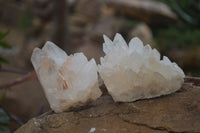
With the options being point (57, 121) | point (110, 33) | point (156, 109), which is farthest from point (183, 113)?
point (110, 33)

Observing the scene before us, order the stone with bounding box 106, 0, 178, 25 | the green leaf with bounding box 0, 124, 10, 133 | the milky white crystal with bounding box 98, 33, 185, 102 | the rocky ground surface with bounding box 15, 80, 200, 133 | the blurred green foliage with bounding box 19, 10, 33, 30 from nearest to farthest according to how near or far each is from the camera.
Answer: the rocky ground surface with bounding box 15, 80, 200, 133 → the milky white crystal with bounding box 98, 33, 185, 102 → the green leaf with bounding box 0, 124, 10, 133 → the stone with bounding box 106, 0, 178, 25 → the blurred green foliage with bounding box 19, 10, 33, 30

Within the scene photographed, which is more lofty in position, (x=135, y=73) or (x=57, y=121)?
(x=135, y=73)

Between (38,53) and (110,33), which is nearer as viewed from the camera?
(38,53)

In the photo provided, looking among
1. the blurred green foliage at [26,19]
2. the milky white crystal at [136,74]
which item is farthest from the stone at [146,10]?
the milky white crystal at [136,74]

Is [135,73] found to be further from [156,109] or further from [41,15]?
[41,15]

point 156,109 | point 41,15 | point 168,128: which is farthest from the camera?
point 41,15

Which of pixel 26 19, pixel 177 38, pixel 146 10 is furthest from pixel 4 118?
pixel 26 19

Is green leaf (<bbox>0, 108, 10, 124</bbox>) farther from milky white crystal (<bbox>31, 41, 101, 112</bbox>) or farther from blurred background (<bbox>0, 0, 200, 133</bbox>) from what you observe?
blurred background (<bbox>0, 0, 200, 133</bbox>)

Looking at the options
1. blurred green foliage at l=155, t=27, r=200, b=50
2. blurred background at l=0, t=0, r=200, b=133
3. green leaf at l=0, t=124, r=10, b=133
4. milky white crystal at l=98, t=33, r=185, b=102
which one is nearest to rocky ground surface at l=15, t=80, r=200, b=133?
milky white crystal at l=98, t=33, r=185, b=102
